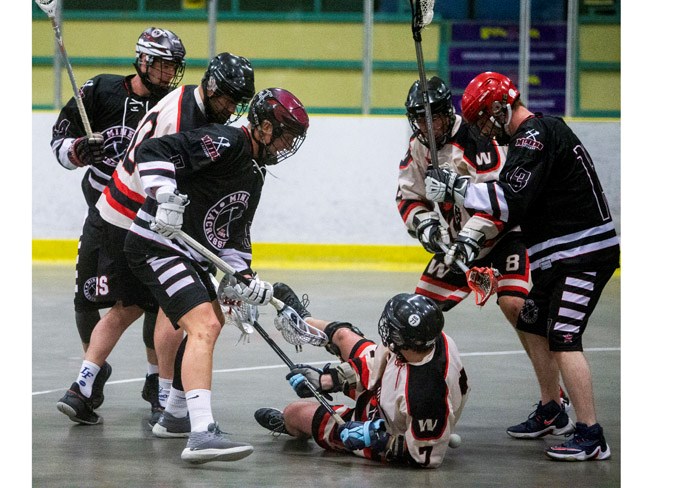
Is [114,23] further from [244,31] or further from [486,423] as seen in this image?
[486,423]

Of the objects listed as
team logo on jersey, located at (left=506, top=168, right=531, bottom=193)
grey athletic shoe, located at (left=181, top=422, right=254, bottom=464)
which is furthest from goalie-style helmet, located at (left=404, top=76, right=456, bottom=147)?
grey athletic shoe, located at (left=181, top=422, right=254, bottom=464)

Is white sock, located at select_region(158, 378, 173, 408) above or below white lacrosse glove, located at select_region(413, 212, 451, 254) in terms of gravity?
below

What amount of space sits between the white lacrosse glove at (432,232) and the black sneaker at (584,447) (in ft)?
2.76

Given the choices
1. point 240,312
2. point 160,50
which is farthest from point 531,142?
point 160,50

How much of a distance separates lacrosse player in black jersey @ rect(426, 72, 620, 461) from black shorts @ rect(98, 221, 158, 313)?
1.11m

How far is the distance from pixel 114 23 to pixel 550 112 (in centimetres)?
324

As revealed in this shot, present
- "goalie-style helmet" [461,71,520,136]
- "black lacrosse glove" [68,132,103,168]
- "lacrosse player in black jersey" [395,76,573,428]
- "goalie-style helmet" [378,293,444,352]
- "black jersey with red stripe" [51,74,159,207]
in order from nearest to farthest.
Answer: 1. "goalie-style helmet" [378,293,444,352]
2. "goalie-style helmet" [461,71,520,136]
3. "lacrosse player in black jersey" [395,76,573,428]
4. "black lacrosse glove" [68,132,103,168]
5. "black jersey with red stripe" [51,74,159,207]

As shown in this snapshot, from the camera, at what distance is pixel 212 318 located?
3.97m

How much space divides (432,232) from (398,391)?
2.97 ft

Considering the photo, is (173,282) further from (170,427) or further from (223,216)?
(170,427)

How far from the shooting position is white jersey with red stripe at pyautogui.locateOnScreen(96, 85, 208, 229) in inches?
168

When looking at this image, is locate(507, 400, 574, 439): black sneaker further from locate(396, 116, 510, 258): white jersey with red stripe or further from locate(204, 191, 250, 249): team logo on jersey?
locate(204, 191, 250, 249): team logo on jersey

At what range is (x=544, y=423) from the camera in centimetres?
441

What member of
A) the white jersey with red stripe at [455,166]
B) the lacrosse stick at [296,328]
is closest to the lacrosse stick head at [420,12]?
the white jersey with red stripe at [455,166]
